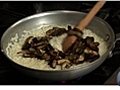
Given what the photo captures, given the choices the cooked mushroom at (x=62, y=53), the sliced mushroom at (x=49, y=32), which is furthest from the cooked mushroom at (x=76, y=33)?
the sliced mushroom at (x=49, y=32)

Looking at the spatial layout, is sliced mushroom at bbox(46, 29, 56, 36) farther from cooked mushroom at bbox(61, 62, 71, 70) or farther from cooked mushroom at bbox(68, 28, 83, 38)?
cooked mushroom at bbox(61, 62, 71, 70)

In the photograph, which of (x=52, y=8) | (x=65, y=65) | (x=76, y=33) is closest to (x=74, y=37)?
(x=76, y=33)

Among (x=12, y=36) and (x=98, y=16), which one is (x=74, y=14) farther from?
(x=12, y=36)

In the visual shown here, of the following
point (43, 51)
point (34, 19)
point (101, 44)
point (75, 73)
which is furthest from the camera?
point (34, 19)

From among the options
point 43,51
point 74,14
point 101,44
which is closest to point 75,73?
point 43,51

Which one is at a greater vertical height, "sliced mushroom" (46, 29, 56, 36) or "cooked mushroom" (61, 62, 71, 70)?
"sliced mushroom" (46, 29, 56, 36)

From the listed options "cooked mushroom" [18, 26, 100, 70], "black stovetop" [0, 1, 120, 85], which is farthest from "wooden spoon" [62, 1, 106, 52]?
"black stovetop" [0, 1, 120, 85]
